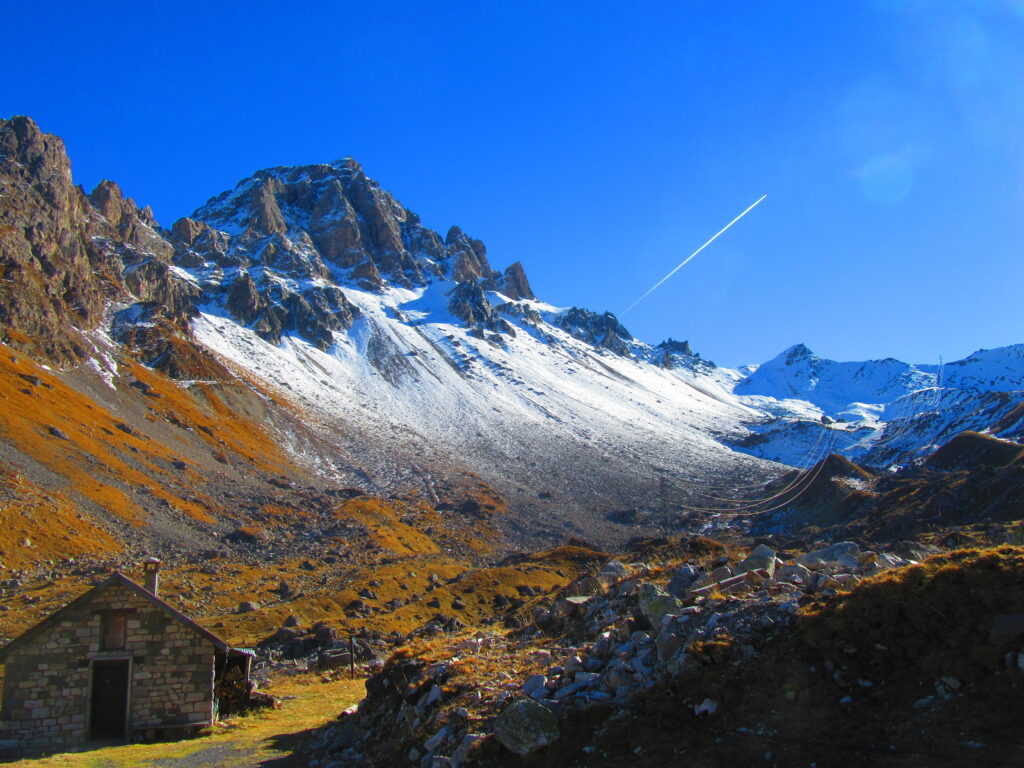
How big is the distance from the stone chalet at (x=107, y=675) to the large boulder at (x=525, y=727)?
12459 millimetres

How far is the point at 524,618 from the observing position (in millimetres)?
20938

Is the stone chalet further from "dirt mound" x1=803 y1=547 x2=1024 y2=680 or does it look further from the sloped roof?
"dirt mound" x1=803 y1=547 x2=1024 y2=680

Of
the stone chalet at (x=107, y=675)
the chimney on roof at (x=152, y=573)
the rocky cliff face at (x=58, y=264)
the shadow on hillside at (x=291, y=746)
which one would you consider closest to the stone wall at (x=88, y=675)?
the stone chalet at (x=107, y=675)

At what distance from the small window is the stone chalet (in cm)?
3

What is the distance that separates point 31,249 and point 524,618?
126463 mm

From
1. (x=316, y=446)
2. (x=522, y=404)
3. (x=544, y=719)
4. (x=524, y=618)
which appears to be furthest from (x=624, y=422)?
(x=544, y=719)

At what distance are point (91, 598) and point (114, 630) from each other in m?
1.12

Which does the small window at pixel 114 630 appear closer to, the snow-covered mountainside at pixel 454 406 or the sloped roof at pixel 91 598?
the sloped roof at pixel 91 598

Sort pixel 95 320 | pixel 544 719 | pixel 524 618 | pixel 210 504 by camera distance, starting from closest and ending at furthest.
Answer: pixel 544 719
pixel 524 618
pixel 210 504
pixel 95 320

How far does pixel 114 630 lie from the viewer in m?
19.0

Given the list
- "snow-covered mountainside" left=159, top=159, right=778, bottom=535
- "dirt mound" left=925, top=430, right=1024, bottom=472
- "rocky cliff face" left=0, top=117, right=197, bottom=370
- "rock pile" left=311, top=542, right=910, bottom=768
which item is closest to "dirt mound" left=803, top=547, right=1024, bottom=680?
"rock pile" left=311, top=542, right=910, bottom=768

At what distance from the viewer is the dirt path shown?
1574cm

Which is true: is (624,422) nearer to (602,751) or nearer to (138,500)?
(138,500)

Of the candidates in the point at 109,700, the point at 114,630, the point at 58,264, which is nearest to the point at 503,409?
the point at 58,264
